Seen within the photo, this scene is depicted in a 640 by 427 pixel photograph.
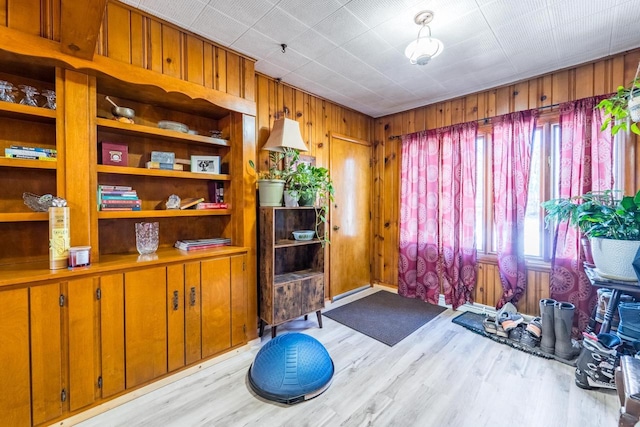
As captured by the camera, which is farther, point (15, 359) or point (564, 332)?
point (564, 332)

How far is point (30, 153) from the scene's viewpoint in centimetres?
158

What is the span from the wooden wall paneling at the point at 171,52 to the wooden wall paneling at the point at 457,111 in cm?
297

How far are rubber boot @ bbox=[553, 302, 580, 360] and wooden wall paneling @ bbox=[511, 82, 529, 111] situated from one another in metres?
1.97

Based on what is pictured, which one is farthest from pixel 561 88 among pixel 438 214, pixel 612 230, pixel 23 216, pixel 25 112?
pixel 23 216

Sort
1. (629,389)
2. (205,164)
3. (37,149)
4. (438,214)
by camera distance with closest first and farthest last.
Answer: (629,389) → (37,149) → (205,164) → (438,214)

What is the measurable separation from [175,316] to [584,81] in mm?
4001

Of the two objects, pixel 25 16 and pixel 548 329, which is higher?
pixel 25 16

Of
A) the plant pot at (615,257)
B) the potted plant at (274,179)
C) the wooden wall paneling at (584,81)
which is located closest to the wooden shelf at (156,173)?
the potted plant at (274,179)

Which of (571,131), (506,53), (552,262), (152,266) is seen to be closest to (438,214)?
(552,262)

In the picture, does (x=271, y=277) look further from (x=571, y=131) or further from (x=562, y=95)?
(x=562, y=95)

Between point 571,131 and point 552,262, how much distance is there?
124 cm

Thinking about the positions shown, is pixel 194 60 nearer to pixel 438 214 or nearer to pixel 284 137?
pixel 284 137

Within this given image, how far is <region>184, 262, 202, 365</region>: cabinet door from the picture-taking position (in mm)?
1982

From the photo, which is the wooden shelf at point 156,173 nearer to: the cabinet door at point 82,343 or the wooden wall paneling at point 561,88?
the cabinet door at point 82,343
